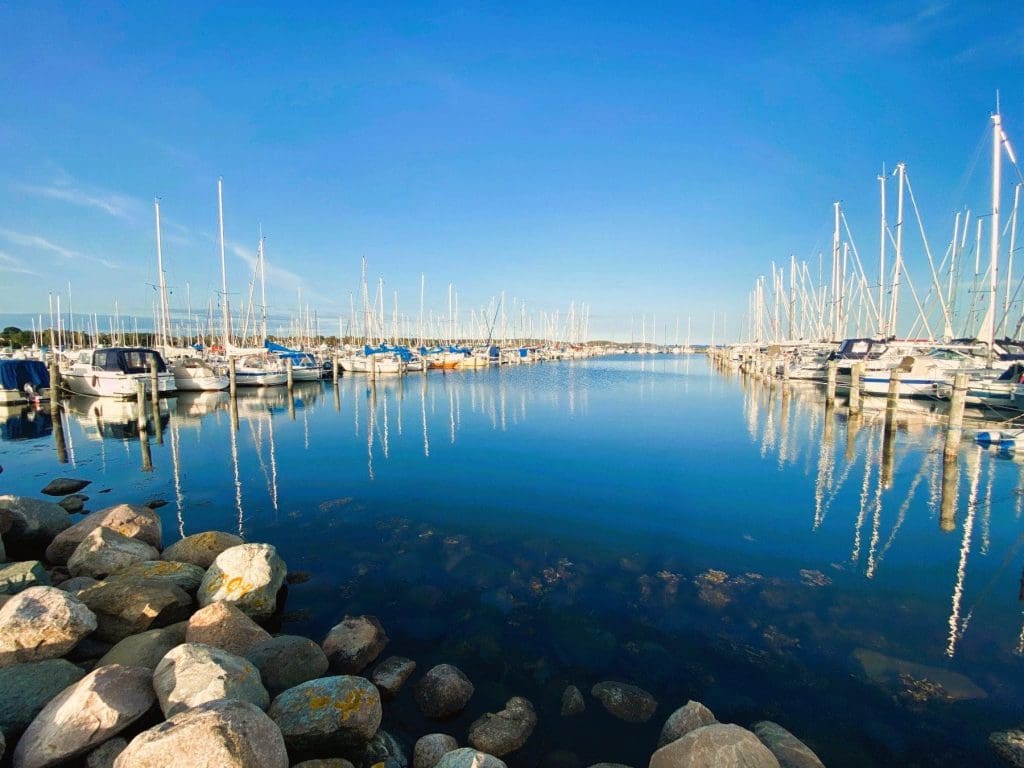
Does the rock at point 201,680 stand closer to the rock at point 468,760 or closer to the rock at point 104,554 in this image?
the rock at point 468,760

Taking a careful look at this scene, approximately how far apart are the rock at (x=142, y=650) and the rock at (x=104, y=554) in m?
2.65

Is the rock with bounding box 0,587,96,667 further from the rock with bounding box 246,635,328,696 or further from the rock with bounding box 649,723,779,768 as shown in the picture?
the rock with bounding box 649,723,779,768

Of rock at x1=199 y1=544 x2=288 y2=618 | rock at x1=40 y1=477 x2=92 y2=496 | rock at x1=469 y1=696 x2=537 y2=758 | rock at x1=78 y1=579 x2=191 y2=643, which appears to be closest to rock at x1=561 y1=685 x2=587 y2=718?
rock at x1=469 y1=696 x2=537 y2=758

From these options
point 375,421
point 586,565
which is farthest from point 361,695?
point 375,421

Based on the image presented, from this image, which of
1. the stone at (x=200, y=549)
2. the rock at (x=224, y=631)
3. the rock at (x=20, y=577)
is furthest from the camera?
the stone at (x=200, y=549)

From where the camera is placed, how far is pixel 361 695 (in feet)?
16.3

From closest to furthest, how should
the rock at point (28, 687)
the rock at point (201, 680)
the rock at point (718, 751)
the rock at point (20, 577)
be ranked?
1. the rock at point (718, 751)
2. the rock at point (201, 680)
3. the rock at point (28, 687)
4. the rock at point (20, 577)

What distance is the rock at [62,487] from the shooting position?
1445cm

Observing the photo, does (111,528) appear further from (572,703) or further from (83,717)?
(572,703)

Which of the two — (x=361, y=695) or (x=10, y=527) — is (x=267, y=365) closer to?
(x=10, y=527)

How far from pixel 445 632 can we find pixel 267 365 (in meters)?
45.0

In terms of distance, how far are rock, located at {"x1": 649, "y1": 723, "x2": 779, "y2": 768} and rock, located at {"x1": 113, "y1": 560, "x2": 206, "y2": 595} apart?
273 inches

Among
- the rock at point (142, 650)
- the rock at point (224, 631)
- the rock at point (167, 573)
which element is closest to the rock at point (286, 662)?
the rock at point (224, 631)

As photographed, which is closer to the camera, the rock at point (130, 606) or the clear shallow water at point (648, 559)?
the clear shallow water at point (648, 559)
